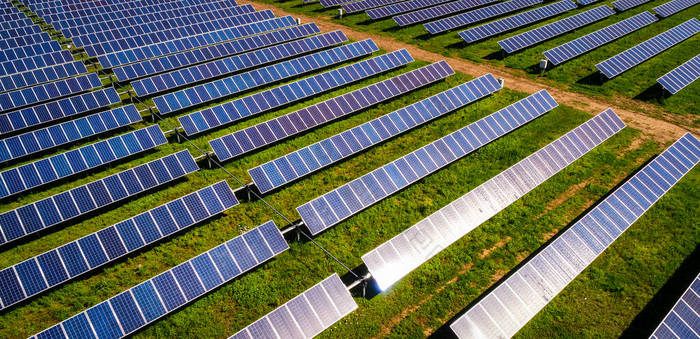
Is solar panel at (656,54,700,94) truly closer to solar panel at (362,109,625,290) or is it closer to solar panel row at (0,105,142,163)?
solar panel at (362,109,625,290)

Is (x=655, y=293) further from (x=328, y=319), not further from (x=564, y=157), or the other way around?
(x=328, y=319)

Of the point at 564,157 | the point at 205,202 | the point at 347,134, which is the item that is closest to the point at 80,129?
the point at 205,202

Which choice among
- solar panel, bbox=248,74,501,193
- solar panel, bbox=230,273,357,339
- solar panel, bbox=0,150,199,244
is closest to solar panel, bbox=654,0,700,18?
solar panel, bbox=248,74,501,193

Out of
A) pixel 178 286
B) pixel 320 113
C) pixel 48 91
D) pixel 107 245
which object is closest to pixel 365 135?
pixel 320 113

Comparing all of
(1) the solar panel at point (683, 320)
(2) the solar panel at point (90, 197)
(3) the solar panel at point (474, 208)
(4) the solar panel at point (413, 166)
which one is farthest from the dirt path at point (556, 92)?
(2) the solar panel at point (90, 197)

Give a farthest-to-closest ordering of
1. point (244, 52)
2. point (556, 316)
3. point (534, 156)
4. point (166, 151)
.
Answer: point (244, 52), point (166, 151), point (534, 156), point (556, 316)

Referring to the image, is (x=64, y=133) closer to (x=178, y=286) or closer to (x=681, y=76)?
(x=178, y=286)

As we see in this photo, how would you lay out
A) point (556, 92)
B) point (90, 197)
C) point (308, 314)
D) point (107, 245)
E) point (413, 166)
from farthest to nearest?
1. point (556, 92)
2. point (413, 166)
3. point (90, 197)
4. point (107, 245)
5. point (308, 314)
